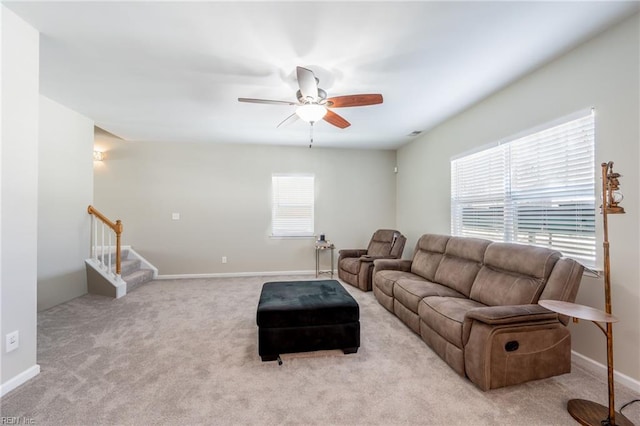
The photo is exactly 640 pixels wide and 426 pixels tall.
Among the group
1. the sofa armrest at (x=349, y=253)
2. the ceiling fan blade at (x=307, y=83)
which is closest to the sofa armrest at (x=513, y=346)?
the ceiling fan blade at (x=307, y=83)

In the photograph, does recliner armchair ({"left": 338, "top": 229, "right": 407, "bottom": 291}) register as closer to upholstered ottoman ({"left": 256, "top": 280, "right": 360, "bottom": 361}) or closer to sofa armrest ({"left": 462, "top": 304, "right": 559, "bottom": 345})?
upholstered ottoman ({"left": 256, "top": 280, "right": 360, "bottom": 361})

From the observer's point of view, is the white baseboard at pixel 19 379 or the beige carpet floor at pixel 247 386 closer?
the beige carpet floor at pixel 247 386

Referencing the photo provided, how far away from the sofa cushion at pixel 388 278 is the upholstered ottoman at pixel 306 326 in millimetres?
1056

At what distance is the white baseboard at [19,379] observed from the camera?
1809mm

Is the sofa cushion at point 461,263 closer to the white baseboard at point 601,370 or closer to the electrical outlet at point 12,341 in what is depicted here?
the white baseboard at point 601,370

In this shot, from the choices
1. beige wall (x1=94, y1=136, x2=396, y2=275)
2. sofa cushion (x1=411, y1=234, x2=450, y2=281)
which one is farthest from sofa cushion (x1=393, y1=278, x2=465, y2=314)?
beige wall (x1=94, y1=136, x2=396, y2=275)

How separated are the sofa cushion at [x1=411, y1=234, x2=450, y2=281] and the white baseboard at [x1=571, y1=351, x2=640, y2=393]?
1389 mm

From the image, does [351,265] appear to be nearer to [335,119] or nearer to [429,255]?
[429,255]

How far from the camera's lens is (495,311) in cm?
186

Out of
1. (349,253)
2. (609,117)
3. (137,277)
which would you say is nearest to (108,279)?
(137,277)

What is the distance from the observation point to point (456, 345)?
2053mm

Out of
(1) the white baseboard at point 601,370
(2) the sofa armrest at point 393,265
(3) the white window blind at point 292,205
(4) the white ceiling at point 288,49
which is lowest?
(1) the white baseboard at point 601,370

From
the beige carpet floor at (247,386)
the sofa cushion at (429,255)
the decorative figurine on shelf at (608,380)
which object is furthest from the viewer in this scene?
the sofa cushion at (429,255)

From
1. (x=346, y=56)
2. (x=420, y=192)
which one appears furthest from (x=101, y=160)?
(x=420, y=192)
